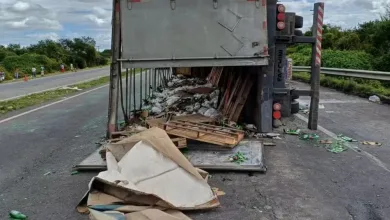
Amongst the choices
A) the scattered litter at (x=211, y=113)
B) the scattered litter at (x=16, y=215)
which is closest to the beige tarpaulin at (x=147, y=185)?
the scattered litter at (x=16, y=215)

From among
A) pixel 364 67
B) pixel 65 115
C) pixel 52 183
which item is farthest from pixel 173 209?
pixel 364 67

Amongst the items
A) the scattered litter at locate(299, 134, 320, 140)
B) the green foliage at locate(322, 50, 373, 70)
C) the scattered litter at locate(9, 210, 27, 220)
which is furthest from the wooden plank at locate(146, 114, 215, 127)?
the green foliage at locate(322, 50, 373, 70)

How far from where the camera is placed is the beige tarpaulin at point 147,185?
158 inches

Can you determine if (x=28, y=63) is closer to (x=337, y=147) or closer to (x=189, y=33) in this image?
(x=189, y=33)

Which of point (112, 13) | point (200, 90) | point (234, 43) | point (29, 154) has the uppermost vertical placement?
point (112, 13)

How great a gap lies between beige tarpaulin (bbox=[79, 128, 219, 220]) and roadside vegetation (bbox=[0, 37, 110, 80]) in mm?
42139

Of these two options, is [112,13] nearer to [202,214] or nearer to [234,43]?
[234,43]

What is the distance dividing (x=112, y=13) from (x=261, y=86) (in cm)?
282

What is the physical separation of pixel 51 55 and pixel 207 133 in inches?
2580

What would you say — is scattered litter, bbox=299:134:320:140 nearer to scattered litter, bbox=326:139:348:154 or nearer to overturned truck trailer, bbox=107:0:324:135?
scattered litter, bbox=326:139:348:154

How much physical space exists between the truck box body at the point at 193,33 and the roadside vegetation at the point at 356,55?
7658mm

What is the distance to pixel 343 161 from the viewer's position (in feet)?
19.7

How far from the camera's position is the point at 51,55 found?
220ft

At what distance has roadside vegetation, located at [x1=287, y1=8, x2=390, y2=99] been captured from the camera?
15.8 metres
